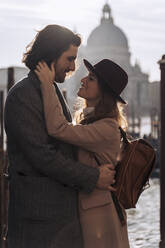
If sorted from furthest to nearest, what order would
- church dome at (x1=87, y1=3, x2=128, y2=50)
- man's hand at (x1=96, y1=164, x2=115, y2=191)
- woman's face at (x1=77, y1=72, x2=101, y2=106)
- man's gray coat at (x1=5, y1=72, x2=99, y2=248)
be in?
church dome at (x1=87, y1=3, x2=128, y2=50) → woman's face at (x1=77, y1=72, x2=101, y2=106) → man's hand at (x1=96, y1=164, x2=115, y2=191) → man's gray coat at (x1=5, y1=72, x2=99, y2=248)

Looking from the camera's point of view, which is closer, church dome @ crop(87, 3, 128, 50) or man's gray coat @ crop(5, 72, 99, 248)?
man's gray coat @ crop(5, 72, 99, 248)

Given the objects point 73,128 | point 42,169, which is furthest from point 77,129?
point 42,169

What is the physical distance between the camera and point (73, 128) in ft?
7.20

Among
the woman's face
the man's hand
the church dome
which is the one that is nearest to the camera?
the man's hand

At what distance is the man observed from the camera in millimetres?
2133

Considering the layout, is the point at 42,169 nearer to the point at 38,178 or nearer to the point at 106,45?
the point at 38,178

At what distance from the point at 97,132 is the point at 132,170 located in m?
0.22

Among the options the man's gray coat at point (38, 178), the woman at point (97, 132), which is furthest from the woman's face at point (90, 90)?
the man's gray coat at point (38, 178)

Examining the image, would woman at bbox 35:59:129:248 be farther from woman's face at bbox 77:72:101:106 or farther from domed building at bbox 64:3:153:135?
domed building at bbox 64:3:153:135

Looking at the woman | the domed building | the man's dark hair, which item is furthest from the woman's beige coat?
the domed building

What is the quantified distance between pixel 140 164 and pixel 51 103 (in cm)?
46

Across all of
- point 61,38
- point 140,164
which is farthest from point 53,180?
point 61,38

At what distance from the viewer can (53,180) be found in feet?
7.18

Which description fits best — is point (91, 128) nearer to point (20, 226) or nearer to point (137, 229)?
point (20, 226)
